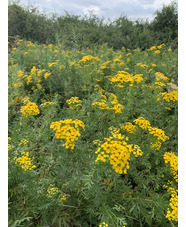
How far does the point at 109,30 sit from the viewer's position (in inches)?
507

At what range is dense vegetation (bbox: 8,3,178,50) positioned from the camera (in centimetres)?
1168

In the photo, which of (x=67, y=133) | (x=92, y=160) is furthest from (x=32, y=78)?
(x=92, y=160)

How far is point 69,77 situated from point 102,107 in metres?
1.82

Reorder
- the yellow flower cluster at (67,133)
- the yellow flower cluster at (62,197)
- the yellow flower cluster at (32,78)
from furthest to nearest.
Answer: the yellow flower cluster at (32,78) < the yellow flower cluster at (62,197) < the yellow flower cluster at (67,133)

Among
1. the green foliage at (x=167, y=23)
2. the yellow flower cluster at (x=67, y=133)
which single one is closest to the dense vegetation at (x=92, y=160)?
the yellow flower cluster at (x=67, y=133)

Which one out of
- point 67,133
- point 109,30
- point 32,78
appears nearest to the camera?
point 67,133

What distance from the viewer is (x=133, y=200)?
67.9 inches

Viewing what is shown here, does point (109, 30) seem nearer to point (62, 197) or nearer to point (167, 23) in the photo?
point (167, 23)

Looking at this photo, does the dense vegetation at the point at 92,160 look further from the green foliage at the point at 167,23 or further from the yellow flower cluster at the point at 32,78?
the green foliage at the point at 167,23

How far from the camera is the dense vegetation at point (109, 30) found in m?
11.7

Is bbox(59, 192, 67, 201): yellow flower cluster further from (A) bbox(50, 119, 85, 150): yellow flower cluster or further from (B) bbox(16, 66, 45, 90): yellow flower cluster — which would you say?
(B) bbox(16, 66, 45, 90): yellow flower cluster

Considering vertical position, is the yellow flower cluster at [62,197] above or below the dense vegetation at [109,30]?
below

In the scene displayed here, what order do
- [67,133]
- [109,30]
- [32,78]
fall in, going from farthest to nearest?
[109,30], [32,78], [67,133]

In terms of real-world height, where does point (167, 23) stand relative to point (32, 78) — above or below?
above
